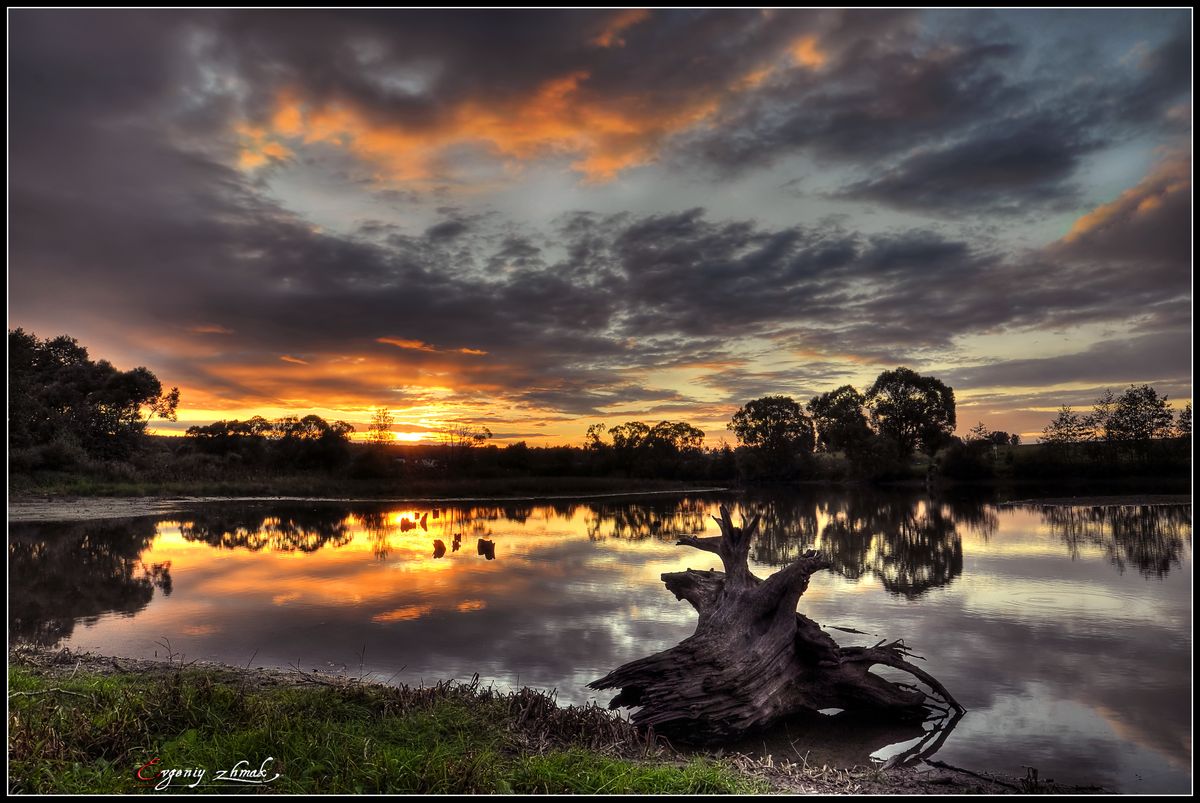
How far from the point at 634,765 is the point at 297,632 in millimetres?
7945

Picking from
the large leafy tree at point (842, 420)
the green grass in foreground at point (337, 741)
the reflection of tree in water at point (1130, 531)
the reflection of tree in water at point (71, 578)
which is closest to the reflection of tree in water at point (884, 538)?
the reflection of tree in water at point (1130, 531)

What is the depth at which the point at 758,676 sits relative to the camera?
752 centimetres

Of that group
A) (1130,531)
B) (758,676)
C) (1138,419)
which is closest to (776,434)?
(1138,419)

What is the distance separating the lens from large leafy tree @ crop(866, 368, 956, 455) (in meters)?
81.4

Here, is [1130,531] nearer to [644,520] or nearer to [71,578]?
[644,520]

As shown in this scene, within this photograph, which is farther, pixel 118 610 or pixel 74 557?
pixel 74 557

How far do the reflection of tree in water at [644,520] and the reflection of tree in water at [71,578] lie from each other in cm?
1432

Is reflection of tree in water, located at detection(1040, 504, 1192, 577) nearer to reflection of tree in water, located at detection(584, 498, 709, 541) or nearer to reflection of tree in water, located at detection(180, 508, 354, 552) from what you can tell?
reflection of tree in water, located at detection(584, 498, 709, 541)

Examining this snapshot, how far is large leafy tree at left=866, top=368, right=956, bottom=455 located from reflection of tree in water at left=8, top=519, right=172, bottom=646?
7827 cm

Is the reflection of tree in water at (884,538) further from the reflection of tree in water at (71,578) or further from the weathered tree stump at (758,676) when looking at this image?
the reflection of tree in water at (71,578)

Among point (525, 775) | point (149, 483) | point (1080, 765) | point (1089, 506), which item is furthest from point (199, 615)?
point (1089, 506)

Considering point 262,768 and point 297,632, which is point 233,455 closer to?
point 297,632

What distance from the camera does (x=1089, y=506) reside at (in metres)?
38.2

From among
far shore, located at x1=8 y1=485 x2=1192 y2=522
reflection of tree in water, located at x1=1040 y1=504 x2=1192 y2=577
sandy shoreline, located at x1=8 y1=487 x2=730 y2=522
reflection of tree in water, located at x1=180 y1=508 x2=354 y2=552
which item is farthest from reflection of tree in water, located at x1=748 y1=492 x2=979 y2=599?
sandy shoreline, located at x1=8 y1=487 x2=730 y2=522
